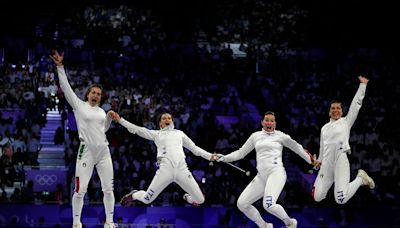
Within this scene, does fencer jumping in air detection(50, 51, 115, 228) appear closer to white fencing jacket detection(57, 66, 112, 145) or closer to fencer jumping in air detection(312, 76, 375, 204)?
white fencing jacket detection(57, 66, 112, 145)

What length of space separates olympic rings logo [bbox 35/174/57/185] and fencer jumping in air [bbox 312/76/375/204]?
698 centimetres

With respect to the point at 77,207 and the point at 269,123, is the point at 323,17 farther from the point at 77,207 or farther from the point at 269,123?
the point at 77,207

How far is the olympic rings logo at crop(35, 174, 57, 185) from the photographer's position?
567 inches

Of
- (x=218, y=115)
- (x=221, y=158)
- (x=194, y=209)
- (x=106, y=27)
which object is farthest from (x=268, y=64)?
(x=221, y=158)

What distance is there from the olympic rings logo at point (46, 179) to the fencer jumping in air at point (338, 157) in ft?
22.9

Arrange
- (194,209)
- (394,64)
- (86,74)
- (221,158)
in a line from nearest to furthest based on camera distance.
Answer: (221,158) < (194,209) < (86,74) < (394,64)

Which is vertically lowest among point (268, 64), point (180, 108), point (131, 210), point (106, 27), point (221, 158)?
point (131, 210)

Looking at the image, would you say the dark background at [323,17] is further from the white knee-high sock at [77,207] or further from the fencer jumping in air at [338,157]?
the white knee-high sock at [77,207]

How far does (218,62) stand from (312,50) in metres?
3.32

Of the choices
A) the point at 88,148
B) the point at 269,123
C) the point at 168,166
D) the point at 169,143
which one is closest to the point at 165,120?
the point at 169,143

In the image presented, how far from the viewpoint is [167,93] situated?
18484 mm

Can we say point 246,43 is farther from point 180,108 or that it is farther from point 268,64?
point 180,108

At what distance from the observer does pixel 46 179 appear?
1443cm

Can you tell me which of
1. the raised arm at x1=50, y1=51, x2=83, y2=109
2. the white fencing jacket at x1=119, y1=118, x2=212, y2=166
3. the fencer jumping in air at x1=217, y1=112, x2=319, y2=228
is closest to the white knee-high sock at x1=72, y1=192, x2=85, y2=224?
the raised arm at x1=50, y1=51, x2=83, y2=109
